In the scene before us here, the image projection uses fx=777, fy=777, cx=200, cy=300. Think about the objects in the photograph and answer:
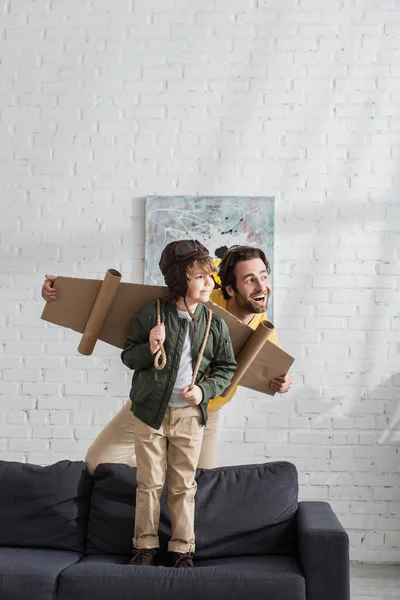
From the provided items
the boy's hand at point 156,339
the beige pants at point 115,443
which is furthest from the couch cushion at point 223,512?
the boy's hand at point 156,339

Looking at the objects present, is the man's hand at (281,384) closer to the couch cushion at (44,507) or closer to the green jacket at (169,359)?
the green jacket at (169,359)

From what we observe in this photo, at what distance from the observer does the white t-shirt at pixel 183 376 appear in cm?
288

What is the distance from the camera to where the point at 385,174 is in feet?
14.8

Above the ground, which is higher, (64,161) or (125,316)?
(64,161)

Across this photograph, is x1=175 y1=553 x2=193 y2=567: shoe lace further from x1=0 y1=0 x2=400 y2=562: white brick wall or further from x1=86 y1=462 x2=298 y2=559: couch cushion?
x1=0 y1=0 x2=400 y2=562: white brick wall

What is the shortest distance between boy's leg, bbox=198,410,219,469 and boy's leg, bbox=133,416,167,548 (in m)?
0.58

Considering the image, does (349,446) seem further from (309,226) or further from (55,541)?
(55,541)

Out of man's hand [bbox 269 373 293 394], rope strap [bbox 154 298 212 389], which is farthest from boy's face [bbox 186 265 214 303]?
man's hand [bbox 269 373 293 394]

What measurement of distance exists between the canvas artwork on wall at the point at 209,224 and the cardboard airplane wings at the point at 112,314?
1.34 metres

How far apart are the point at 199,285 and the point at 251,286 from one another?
55 centimetres

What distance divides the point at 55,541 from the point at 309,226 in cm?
233

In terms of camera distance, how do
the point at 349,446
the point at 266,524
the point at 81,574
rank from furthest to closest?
the point at 349,446 → the point at 266,524 → the point at 81,574

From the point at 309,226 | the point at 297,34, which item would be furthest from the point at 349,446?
the point at 297,34

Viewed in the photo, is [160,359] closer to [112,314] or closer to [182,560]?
[112,314]
